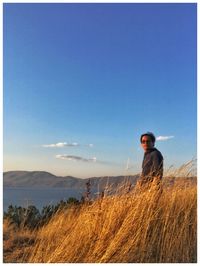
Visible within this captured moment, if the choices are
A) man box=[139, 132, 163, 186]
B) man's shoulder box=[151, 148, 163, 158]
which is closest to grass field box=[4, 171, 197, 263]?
man box=[139, 132, 163, 186]

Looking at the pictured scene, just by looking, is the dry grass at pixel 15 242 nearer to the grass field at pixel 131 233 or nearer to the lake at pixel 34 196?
the grass field at pixel 131 233

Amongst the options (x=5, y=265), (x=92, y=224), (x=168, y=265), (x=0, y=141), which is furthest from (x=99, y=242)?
(x=0, y=141)

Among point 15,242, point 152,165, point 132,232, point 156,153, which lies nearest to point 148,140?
point 156,153

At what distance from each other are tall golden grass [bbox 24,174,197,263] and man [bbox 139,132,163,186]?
18cm

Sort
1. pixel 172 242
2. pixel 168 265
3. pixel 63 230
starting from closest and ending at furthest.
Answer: pixel 168 265 → pixel 172 242 → pixel 63 230

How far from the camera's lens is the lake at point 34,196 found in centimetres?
606

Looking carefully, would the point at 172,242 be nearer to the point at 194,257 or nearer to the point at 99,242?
the point at 194,257

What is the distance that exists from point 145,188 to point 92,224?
73 centimetres

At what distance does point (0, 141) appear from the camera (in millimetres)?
4285

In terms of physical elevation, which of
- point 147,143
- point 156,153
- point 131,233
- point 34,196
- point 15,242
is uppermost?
point 147,143

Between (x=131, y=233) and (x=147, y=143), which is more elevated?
(x=147, y=143)

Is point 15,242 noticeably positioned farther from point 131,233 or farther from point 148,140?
point 148,140

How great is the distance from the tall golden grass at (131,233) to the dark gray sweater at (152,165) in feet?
0.69

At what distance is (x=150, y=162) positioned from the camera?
4.77 metres
